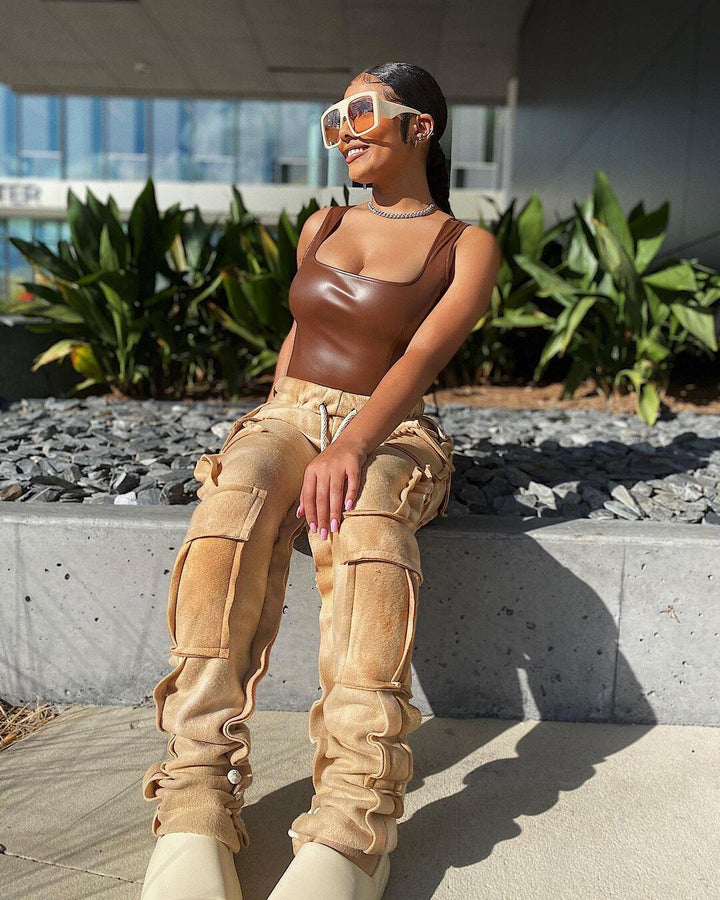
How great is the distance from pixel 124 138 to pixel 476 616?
1853 centimetres

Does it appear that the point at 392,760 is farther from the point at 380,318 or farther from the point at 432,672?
the point at 380,318

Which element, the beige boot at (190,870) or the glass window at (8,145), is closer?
the beige boot at (190,870)

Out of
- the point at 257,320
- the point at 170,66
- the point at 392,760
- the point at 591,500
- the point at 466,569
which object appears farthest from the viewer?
the point at 170,66

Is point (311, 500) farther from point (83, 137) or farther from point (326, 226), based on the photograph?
point (83, 137)

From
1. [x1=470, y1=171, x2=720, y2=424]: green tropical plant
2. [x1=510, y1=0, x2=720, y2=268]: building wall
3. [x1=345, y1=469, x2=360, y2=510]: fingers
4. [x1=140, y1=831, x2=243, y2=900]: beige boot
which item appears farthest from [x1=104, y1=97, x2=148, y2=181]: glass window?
[x1=140, y1=831, x2=243, y2=900]: beige boot

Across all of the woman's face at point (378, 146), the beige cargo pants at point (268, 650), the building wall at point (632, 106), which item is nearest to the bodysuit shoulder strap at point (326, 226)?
the woman's face at point (378, 146)

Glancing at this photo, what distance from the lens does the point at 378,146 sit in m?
1.48

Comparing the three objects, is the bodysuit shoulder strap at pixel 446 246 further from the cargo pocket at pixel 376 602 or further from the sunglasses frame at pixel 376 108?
the cargo pocket at pixel 376 602

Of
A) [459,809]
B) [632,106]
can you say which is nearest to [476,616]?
[459,809]

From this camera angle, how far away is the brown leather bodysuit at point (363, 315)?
4.85 feet

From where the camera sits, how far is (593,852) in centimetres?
124

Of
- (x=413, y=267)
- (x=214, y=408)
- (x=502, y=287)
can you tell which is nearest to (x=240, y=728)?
(x=413, y=267)

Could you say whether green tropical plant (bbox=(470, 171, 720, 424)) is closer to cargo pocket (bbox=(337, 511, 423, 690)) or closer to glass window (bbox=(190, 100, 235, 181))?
cargo pocket (bbox=(337, 511, 423, 690))

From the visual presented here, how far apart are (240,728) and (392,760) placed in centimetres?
24
